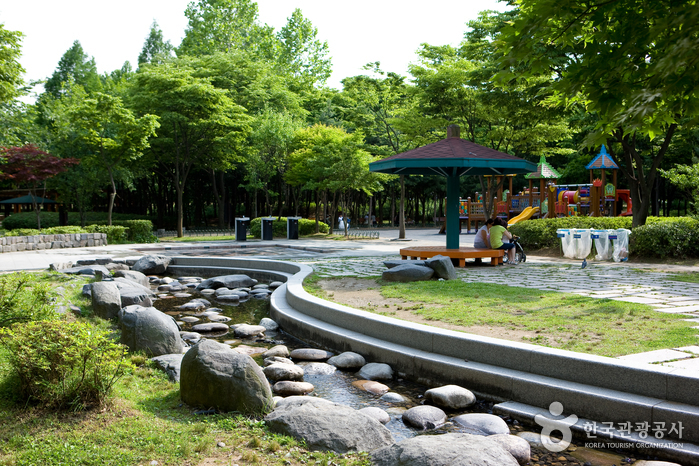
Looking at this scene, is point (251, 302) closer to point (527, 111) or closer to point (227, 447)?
point (227, 447)

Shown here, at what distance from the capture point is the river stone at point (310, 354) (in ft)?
23.1

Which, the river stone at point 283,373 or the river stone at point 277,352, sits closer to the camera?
the river stone at point 283,373

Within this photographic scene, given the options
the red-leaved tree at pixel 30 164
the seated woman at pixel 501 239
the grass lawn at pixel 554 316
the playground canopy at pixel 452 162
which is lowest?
the grass lawn at pixel 554 316

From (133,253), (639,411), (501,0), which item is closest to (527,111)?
(501,0)

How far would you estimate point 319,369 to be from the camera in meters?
6.50

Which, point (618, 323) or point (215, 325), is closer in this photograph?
point (618, 323)

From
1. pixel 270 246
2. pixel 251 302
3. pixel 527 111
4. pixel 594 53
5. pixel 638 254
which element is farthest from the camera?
pixel 270 246

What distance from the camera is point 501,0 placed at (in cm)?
1883

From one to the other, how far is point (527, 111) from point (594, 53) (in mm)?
15400

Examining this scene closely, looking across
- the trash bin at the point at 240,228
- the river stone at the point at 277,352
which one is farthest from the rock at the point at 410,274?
the trash bin at the point at 240,228

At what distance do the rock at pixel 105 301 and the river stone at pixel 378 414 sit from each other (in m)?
5.60

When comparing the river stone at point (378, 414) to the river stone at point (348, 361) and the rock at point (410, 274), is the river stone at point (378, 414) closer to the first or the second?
the river stone at point (348, 361)

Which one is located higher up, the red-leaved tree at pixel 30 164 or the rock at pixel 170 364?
the red-leaved tree at pixel 30 164

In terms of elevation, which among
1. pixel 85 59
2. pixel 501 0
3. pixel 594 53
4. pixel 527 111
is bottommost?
pixel 594 53
